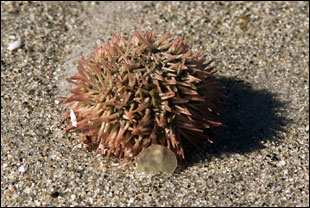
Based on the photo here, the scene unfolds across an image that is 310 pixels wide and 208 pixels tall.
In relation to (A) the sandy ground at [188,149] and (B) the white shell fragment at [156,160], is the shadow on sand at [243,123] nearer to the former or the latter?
(A) the sandy ground at [188,149]

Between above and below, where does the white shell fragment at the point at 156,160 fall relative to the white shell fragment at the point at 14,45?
above

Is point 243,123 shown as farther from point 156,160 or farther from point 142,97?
point 142,97

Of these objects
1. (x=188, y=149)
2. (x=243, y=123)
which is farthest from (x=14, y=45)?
(x=243, y=123)

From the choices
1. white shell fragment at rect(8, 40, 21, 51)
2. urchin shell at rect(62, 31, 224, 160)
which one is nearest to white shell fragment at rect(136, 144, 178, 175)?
urchin shell at rect(62, 31, 224, 160)

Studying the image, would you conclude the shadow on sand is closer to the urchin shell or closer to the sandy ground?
the sandy ground

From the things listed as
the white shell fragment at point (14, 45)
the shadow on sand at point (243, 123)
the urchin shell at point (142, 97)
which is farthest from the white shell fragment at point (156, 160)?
the white shell fragment at point (14, 45)

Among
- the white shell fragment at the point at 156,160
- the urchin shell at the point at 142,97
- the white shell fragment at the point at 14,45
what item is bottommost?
the white shell fragment at the point at 14,45
